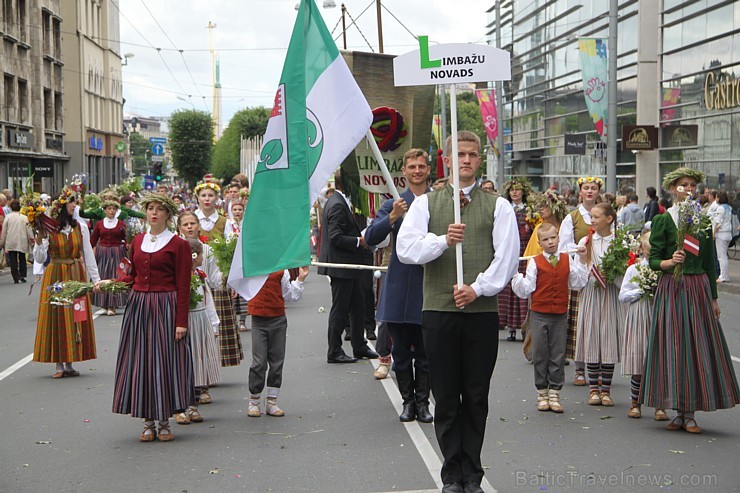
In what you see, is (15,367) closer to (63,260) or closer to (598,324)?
(63,260)

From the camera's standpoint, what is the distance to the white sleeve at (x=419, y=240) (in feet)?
18.3

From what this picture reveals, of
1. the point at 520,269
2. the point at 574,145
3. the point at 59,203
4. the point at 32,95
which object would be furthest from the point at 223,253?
the point at 32,95

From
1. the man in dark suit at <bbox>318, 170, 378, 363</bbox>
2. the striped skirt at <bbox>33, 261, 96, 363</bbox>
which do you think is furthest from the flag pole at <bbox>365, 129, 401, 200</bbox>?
the striped skirt at <bbox>33, 261, 96, 363</bbox>

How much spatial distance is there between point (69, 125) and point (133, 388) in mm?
51609

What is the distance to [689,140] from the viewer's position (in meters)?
32.2

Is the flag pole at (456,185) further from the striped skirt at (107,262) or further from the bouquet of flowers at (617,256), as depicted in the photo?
the striped skirt at (107,262)

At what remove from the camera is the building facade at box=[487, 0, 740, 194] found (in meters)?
29.5

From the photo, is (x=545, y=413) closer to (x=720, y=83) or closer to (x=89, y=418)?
(x=89, y=418)

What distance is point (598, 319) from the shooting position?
8.93m

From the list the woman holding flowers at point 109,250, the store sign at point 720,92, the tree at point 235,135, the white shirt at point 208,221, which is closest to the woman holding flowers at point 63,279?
the white shirt at point 208,221

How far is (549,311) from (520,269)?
4.45 m

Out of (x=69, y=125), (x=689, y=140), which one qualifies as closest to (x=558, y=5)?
(x=689, y=140)

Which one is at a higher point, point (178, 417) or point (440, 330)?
point (440, 330)

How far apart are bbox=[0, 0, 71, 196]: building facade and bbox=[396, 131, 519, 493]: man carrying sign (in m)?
33.6
